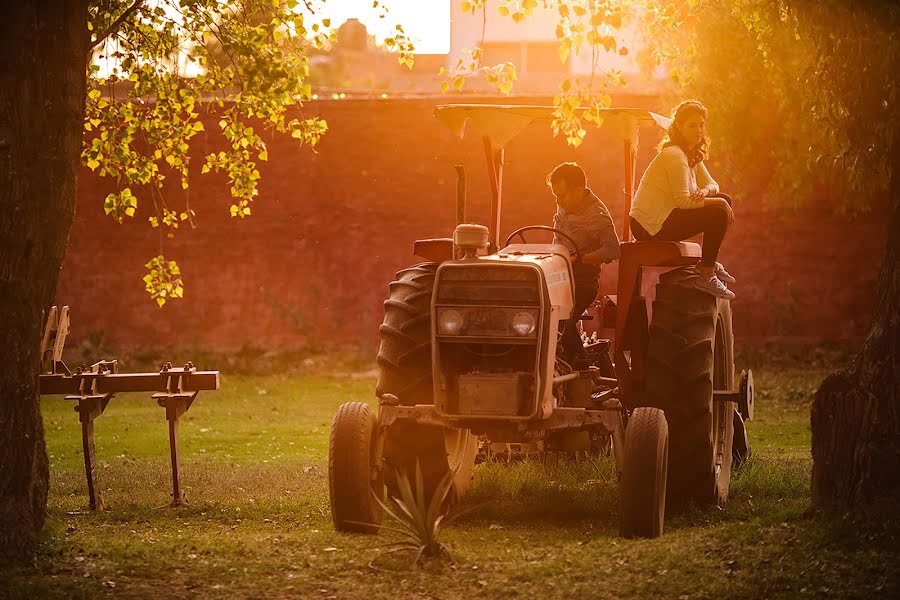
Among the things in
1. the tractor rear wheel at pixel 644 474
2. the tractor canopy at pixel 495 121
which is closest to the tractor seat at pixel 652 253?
the tractor canopy at pixel 495 121

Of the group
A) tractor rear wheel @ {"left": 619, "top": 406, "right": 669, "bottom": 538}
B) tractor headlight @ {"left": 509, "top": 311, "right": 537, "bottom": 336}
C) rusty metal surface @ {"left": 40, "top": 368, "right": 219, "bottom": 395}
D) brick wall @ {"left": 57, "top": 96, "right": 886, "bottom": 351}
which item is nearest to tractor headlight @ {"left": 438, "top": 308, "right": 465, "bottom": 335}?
tractor headlight @ {"left": 509, "top": 311, "right": 537, "bottom": 336}

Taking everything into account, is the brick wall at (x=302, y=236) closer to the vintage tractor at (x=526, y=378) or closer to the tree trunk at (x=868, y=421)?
the vintage tractor at (x=526, y=378)

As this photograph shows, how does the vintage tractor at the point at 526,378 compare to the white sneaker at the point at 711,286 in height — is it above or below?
below

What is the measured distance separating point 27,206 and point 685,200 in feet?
13.1

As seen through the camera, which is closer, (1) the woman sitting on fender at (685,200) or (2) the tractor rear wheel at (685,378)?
(2) the tractor rear wheel at (685,378)

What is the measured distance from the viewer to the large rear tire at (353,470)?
748 centimetres

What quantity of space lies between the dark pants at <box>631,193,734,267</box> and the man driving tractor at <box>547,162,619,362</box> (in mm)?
291

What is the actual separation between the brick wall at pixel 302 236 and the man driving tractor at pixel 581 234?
10788 mm

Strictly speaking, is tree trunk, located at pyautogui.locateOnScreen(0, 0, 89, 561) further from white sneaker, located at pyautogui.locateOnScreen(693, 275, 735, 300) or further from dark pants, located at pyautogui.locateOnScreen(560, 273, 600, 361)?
white sneaker, located at pyautogui.locateOnScreen(693, 275, 735, 300)

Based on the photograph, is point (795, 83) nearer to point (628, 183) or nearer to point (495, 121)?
point (628, 183)

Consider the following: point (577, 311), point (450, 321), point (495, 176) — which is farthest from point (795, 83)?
point (450, 321)

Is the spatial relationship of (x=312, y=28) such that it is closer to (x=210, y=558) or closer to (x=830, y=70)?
(x=830, y=70)

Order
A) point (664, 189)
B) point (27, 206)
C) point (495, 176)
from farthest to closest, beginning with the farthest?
point (495, 176)
point (664, 189)
point (27, 206)

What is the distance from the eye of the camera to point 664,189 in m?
8.60
